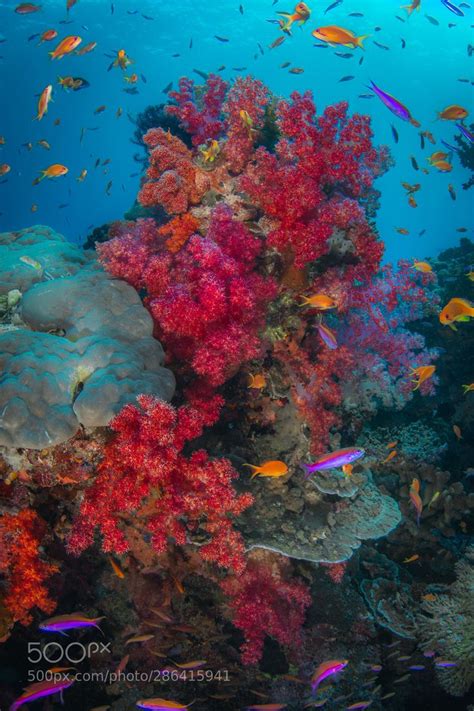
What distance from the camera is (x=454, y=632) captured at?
4816 millimetres

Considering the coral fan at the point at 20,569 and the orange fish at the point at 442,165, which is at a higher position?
Result: the orange fish at the point at 442,165

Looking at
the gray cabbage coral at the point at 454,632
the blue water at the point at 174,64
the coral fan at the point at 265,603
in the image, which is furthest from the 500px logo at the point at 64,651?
the blue water at the point at 174,64

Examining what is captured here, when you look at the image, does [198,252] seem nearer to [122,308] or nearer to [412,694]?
[122,308]

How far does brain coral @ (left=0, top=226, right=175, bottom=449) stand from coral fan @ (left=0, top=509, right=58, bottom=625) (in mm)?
985

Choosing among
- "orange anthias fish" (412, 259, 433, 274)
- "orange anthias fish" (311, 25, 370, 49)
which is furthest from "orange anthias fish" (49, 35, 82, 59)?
"orange anthias fish" (412, 259, 433, 274)

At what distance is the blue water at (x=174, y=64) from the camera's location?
39.3 meters

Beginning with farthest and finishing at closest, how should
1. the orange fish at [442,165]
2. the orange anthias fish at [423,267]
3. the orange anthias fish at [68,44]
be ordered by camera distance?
1. the orange fish at [442,165]
2. the orange anthias fish at [68,44]
3. the orange anthias fish at [423,267]

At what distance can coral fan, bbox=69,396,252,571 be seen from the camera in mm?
3348

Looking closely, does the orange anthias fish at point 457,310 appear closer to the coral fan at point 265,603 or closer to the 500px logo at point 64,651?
the coral fan at point 265,603

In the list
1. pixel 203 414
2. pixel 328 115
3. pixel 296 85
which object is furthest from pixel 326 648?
pixel 296 85

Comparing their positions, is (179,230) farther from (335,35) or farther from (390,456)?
(390,456)

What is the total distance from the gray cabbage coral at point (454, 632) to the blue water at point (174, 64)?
59.7 feet

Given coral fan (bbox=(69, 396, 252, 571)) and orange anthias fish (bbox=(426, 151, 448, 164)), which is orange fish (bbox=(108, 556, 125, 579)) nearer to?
coral fan (bbox=(69, 396, 252, 571))

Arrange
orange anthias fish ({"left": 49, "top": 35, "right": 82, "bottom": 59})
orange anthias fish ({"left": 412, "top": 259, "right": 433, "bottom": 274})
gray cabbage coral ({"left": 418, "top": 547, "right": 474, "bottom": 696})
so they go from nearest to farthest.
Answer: gray cabbage coral ({"left": 418, "top": 547, "right": 474, "bottom": 696}), orange anthias fish ({"left": 412, "top": 259, "right": 433, "bottom": 274}), orange anthias fish ({"left": 49, "top": 35, "right": 82, "bottom": 59})
